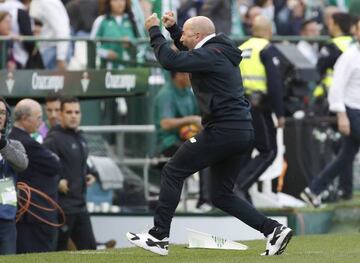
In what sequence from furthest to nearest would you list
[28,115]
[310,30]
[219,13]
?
[310,30] < [219,13] < [28,115]

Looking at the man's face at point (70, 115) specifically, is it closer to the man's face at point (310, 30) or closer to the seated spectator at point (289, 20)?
the man's face at point (310, 30)

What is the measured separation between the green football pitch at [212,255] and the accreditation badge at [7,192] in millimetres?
1148

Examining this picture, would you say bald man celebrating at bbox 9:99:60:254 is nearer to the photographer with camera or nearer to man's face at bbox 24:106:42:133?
man's face at bbox 24:106:42:133

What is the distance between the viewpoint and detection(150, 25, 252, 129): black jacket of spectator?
11898 mm

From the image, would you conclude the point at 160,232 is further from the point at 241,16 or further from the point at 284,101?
the point at 241,16

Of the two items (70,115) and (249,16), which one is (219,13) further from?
(70,115)

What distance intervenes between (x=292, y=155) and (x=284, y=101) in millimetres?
675

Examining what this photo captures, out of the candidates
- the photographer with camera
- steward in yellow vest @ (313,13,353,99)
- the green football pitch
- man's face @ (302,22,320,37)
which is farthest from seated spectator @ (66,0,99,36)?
the green football pitch

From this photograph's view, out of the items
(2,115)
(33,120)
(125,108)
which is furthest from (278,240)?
(125,108)

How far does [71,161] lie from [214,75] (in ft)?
12.9

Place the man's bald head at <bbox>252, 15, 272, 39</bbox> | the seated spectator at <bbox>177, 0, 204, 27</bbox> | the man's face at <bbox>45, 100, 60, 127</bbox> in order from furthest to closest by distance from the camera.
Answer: the seated spectator at <bbox>177, 0, 204, 27</bbox> → the man's bald head at <bbox>252, 15, 272, 39</bbox> → the man's face at <bbox>45, 100, 60, 127</bbox>

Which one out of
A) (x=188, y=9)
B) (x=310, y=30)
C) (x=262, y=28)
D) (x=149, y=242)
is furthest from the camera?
(x=310, y=30)

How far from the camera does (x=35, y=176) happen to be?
14883mm

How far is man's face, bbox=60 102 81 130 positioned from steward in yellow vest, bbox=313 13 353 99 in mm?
4149
